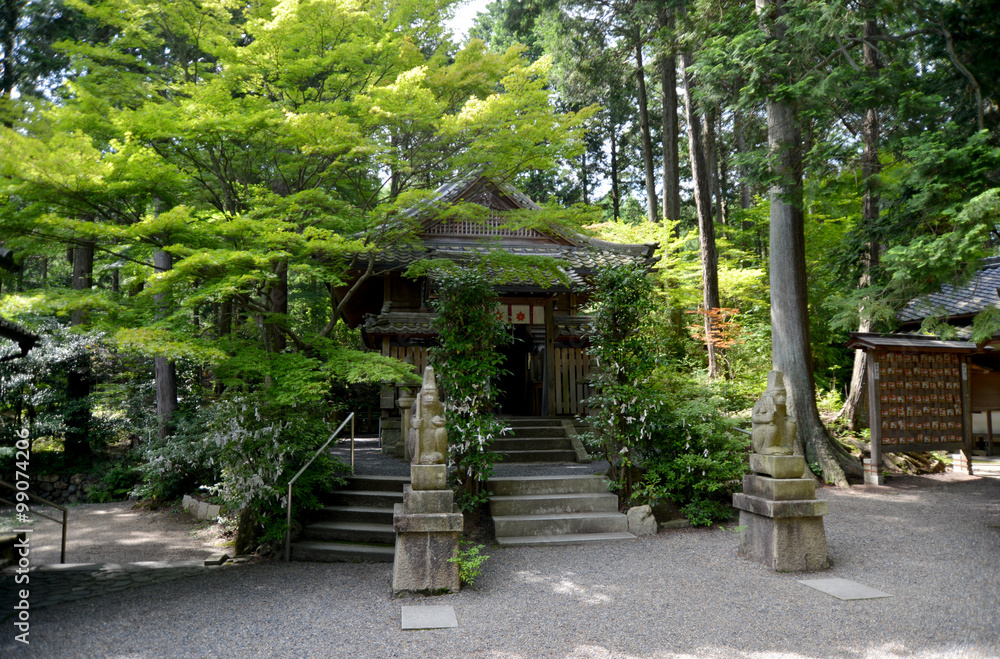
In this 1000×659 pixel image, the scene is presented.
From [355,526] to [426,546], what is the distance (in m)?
2.32

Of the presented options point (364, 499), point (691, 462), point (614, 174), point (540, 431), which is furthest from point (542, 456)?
point (614, 174)

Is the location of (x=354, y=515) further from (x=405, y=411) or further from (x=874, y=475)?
(x=874, y=475)

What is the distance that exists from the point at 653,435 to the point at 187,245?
6.06 metres

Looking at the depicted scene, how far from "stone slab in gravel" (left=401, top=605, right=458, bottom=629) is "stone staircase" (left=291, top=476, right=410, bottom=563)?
76.2 inches

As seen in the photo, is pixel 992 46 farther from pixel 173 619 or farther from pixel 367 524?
pixel 173 619

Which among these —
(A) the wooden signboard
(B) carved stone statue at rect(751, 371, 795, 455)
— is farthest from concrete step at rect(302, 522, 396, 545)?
(A) the wooden signboard

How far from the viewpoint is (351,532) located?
717 centimetres

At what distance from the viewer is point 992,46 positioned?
258 inches

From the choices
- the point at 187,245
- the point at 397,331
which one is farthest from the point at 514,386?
the point at 187,245

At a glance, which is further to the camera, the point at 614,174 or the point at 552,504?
the point at 614,174

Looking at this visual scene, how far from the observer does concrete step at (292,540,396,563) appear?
680 centimetres

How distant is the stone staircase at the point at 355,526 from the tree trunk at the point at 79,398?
9.03 m

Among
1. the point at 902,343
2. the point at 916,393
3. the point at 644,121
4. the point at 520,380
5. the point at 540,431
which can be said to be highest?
the point at 644,121

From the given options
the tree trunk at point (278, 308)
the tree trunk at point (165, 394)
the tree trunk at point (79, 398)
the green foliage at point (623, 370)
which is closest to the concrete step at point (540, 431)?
the green foliage at point (623, 370)
